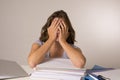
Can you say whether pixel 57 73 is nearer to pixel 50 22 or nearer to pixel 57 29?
pixel 57 29

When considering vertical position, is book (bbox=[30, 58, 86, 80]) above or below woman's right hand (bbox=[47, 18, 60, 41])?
below

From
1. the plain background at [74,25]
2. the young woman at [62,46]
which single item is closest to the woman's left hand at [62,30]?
the young woman at [62,46]

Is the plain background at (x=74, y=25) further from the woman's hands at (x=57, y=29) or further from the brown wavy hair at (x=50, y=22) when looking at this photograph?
the woman's hands at (x=57, y=29)

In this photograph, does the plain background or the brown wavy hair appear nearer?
the brown wavy hair

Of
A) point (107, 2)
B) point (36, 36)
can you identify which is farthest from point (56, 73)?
point (107, 2)

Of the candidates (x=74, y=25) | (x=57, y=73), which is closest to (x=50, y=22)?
(x=57, y=73)

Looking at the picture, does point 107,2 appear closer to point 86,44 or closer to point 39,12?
point 86,44

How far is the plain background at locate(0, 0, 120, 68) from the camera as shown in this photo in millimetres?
2035

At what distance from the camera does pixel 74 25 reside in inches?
81.4

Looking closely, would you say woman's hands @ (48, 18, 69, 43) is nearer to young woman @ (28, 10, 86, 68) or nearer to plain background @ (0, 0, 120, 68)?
young woman @ (28, 10, 86, 68)

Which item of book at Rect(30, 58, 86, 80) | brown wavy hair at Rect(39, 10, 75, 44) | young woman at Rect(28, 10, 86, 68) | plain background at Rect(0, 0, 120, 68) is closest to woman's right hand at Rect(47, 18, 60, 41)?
young woman at Rect(28, 10, 86, 68)

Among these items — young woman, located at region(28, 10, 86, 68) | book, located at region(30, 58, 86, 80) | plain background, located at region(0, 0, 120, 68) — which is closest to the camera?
book, located at region(30, 58, 86, 80)

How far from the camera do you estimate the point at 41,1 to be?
6.66 ft

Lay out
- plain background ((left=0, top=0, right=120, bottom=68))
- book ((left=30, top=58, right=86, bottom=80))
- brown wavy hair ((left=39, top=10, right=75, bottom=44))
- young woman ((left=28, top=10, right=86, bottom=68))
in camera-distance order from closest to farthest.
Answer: book ((left=30, top=58, right=86, bottom=80))
young woman ((left=28, top=10, right=86, bottom=68))
brown wavy hair ((left=39, top=10, right=75, bottom=44))
plain background ((left=0, top=0, right=120, bottom=68))
